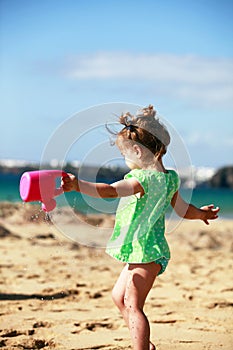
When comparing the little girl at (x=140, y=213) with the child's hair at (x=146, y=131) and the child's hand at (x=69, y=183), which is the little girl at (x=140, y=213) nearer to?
the child's hair at (x=146, y=131)

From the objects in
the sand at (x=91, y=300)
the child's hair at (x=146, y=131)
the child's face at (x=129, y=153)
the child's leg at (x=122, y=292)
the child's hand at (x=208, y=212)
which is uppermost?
the child's hair at (x=146, y=131)

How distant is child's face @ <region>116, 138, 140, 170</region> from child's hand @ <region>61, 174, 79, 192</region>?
473 mm

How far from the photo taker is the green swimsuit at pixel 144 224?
3279mm

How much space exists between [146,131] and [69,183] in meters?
0.61

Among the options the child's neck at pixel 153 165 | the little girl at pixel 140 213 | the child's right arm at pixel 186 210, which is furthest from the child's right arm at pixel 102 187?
the child's right arm at pixel 186 210

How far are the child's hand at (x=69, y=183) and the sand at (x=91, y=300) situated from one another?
1.17 feet

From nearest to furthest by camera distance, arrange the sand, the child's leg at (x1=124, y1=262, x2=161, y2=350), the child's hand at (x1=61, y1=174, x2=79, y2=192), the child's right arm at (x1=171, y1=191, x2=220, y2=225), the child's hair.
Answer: the child's hand at (x1=61, y1=174, x2=79, y2=192) → the child's leg at (x1=124, y1=262, x2=161, y2=350) → the child's hair → the child's right arm at (x1=171, y1=191, x2=220, y2=225) → the sand

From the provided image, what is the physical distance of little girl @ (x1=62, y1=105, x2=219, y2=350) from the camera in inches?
128

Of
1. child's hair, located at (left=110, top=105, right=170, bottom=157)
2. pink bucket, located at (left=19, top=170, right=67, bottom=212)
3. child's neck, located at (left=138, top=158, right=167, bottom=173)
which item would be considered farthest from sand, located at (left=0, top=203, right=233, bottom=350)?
child's hair, located at (left=110, top=105, right=170, bottom=157)

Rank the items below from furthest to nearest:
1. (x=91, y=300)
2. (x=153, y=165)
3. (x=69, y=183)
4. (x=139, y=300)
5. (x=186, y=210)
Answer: (x=91, y=300) < (x=186, y=210) < (x=153, y=165) < (x=139, y=300) < (x=69, y=183)

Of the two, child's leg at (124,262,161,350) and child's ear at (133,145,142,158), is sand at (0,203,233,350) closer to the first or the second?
child's leg at (124,262,161,350)

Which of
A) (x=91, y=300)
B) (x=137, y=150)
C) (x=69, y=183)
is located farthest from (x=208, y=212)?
(x=91, y=300)

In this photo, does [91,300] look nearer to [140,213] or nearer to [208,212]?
[208,212]

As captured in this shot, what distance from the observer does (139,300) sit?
10.8 ft
